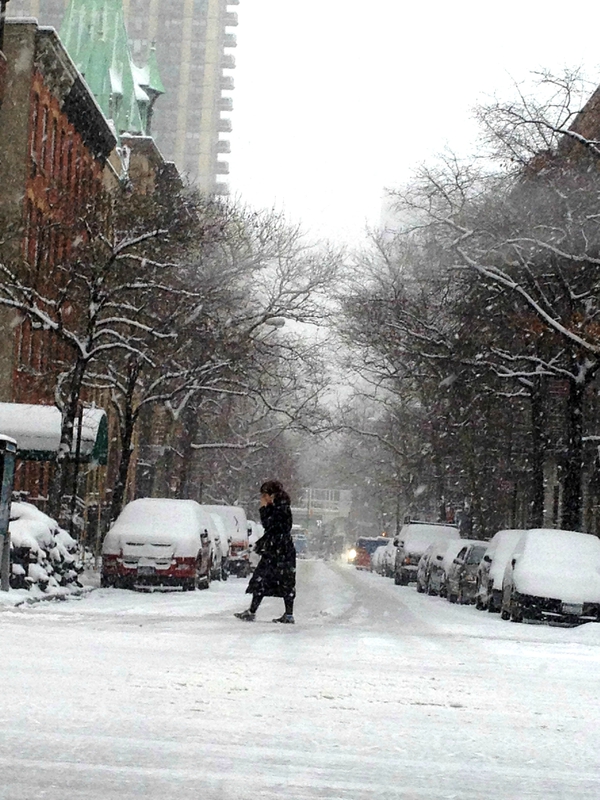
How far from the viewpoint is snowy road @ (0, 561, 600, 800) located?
257 inches

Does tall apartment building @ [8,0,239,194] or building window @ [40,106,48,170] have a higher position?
tall apartment building @ [8,0,239,194]

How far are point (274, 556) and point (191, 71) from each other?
590ft

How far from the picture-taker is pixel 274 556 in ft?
58.4

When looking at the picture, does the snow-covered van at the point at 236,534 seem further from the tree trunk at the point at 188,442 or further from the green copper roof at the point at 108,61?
the green copper roof at the point at 108,61

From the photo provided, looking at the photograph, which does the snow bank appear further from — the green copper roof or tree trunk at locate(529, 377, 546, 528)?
the green copper roof

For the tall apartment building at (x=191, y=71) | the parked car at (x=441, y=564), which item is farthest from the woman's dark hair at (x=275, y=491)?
the tall apartment building at (x=191, y=71)

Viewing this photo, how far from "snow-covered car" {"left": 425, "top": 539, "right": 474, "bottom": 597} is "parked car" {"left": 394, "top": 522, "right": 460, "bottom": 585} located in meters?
7.09

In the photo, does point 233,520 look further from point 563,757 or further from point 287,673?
point 563,757

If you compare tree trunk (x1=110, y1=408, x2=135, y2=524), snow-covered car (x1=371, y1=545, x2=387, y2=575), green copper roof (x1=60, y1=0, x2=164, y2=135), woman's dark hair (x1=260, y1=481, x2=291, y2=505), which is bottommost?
snow-covered car (x1=371, y1=545, x2=387, y2=575)

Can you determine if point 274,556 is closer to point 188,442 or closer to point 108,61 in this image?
point 188,442

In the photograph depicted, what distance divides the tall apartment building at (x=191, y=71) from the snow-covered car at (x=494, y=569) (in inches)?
6274

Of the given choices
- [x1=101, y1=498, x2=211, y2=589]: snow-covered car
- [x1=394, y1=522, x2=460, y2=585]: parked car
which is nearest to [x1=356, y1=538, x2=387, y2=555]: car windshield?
[x1=394, y1=522, x2=460, y2=585]: parked car

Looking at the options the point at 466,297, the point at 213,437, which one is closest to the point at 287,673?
the point at 466,297

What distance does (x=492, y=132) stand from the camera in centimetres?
2795
